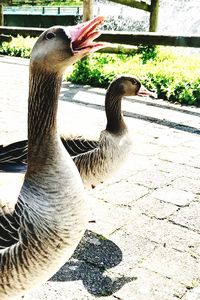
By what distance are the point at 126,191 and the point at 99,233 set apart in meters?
0.96

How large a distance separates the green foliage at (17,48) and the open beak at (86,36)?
526 inches

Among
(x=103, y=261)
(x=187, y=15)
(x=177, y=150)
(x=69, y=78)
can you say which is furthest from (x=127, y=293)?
(x=187, y=15)

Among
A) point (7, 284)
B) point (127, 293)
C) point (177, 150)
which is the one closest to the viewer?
point (7, 284)

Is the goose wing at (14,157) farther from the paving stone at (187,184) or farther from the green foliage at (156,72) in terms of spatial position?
the green foliage at (156,72)

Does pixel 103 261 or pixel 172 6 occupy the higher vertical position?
pixel 172 6

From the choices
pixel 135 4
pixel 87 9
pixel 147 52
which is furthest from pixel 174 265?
pixel 135 4

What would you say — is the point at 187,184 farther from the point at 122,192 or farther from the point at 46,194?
the point at 46,194

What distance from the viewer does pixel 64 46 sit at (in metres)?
2.19

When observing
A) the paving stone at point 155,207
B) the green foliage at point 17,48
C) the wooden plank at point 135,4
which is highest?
the wooden plank at point 135,4

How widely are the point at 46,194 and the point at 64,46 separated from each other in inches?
31.0

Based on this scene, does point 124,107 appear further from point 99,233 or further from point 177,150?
point 99,233

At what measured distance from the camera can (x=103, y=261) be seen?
3334 millimetres

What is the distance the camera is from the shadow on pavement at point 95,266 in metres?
3.02

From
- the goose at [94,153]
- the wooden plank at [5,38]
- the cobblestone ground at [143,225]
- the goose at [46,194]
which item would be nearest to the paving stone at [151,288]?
the cobblestone ground at [143,225]
